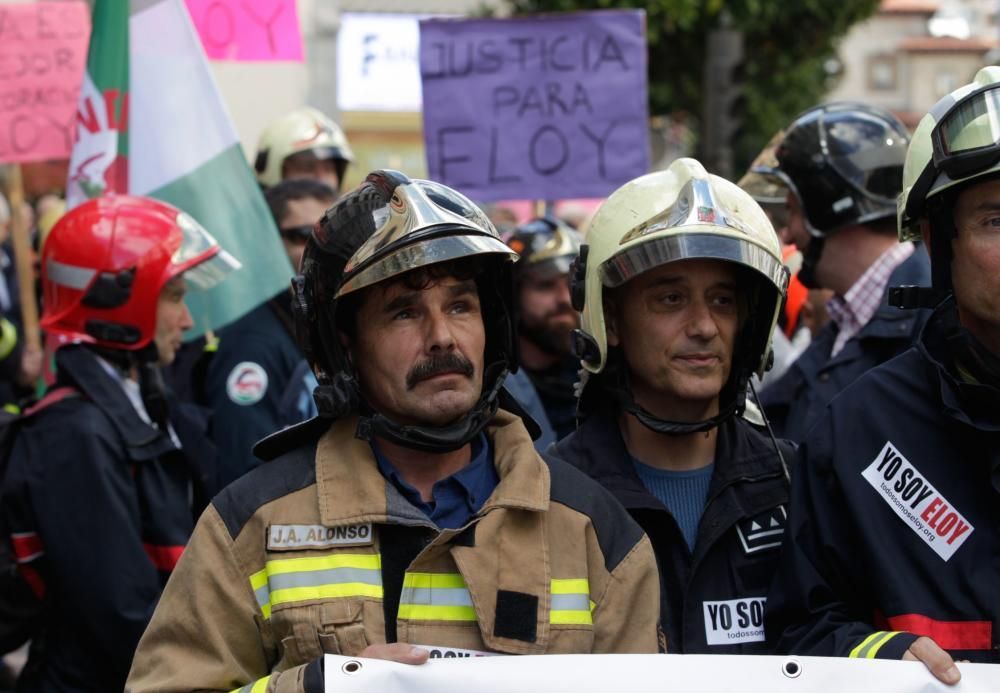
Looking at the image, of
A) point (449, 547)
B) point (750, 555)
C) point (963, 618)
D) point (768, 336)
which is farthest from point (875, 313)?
point (449, 547)

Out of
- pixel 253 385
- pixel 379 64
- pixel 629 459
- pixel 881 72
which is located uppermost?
pixel 629 459

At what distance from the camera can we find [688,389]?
3.64 meters

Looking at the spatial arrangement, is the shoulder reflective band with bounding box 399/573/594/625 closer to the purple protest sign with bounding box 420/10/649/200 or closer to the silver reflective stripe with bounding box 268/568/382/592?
the silver reflective stripe with bounding box 268/568/382/592

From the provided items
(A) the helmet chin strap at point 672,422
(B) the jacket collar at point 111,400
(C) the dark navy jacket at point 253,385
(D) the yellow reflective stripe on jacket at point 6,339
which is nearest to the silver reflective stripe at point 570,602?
(A) the helmet chin strap at point 672,422

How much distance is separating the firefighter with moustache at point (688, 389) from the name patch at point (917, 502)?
0.51 m

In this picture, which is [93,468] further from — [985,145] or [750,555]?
[985,145]

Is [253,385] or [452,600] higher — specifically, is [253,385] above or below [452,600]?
below

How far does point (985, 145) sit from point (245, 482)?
1.71 meters

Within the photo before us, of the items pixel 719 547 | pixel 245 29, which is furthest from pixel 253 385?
pixel 719 547

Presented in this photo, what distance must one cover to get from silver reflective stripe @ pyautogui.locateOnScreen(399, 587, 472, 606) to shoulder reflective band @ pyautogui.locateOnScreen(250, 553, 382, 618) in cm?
6

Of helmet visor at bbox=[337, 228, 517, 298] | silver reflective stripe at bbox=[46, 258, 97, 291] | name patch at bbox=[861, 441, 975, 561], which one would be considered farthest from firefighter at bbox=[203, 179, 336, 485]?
name patch at bbox=[861, 441, 975, 561]

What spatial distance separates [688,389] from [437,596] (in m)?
1.06

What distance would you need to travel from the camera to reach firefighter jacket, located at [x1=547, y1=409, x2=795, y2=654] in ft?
11.1

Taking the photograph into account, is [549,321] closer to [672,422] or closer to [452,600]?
[672,422]
